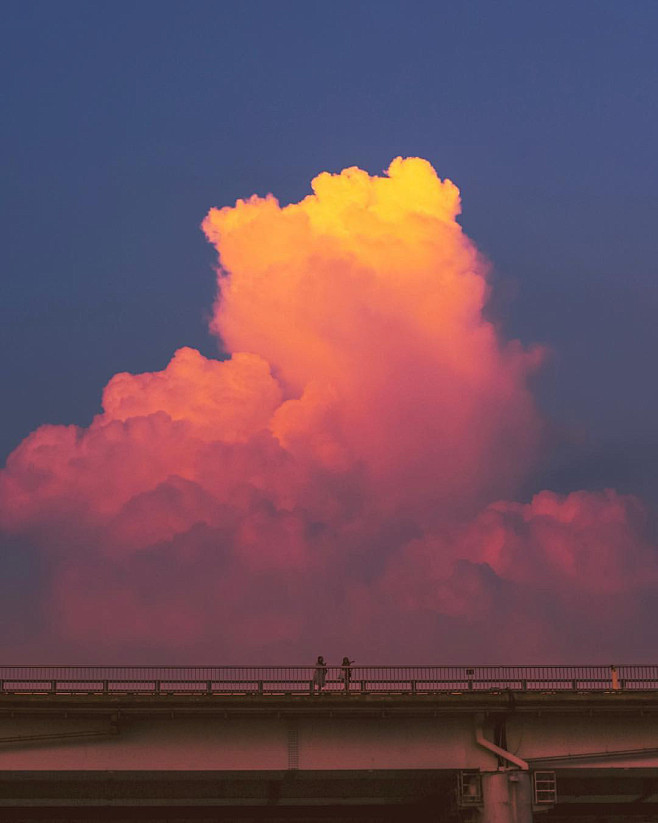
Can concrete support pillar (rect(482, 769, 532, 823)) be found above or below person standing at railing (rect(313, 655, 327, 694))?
below

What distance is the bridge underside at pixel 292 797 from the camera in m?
63.2

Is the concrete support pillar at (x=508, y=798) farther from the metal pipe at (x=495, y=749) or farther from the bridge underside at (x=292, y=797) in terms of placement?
the bridge underside at (x=292, y=797)

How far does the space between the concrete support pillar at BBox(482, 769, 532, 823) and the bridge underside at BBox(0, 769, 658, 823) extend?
2.80 m

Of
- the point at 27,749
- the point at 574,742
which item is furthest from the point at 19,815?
the point at 574,742

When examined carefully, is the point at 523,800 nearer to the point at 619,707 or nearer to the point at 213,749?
the point at 619,707

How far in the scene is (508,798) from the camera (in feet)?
196

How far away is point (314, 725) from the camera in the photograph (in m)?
61.5

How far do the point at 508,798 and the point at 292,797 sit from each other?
527 inches

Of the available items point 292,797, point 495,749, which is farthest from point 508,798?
point 292,797

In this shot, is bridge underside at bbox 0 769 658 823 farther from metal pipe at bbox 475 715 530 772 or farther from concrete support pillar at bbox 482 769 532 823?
concrete support pillar at bbox 482 769 532 823

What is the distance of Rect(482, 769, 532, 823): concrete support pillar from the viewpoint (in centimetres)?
5994

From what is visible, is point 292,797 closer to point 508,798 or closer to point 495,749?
point 495,749

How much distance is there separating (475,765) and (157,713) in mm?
15430

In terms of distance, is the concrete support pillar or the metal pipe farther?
the metal pipe
